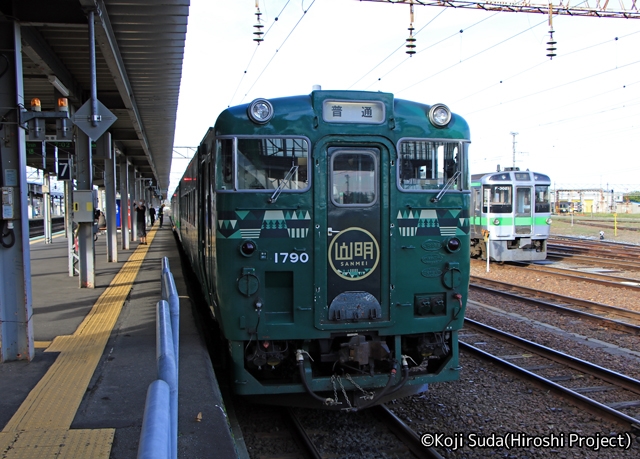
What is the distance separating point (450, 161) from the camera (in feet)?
18.8

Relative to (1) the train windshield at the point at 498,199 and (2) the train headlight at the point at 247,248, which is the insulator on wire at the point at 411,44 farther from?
(2) the train headlight at the point at 247,248

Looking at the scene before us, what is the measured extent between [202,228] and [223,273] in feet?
7.40

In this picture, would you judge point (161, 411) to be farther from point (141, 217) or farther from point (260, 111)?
point (141, 217)

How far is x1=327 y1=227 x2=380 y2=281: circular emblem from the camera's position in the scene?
5.41m

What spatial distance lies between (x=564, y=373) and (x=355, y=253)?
12.2 ft

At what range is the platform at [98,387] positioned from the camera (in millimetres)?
3926

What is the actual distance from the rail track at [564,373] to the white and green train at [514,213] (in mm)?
9703

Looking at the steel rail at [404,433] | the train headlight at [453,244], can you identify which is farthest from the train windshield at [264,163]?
the steel rail at [404,433]

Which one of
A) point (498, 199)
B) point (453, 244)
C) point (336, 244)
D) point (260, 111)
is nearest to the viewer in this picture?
point (260, 111)

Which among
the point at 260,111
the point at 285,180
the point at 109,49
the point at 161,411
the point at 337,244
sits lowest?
the point at 161,411

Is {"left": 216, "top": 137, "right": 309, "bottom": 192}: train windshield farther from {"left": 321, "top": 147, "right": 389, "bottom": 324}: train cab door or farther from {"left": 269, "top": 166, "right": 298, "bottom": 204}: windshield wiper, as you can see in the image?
{"left": 321, "top": 147, "right": 389, "bottom": 324}: train cab door

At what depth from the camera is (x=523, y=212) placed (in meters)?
18.5

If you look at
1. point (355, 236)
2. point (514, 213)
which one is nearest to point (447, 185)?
point (355, 236)

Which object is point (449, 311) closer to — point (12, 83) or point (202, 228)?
point (202, 228)
